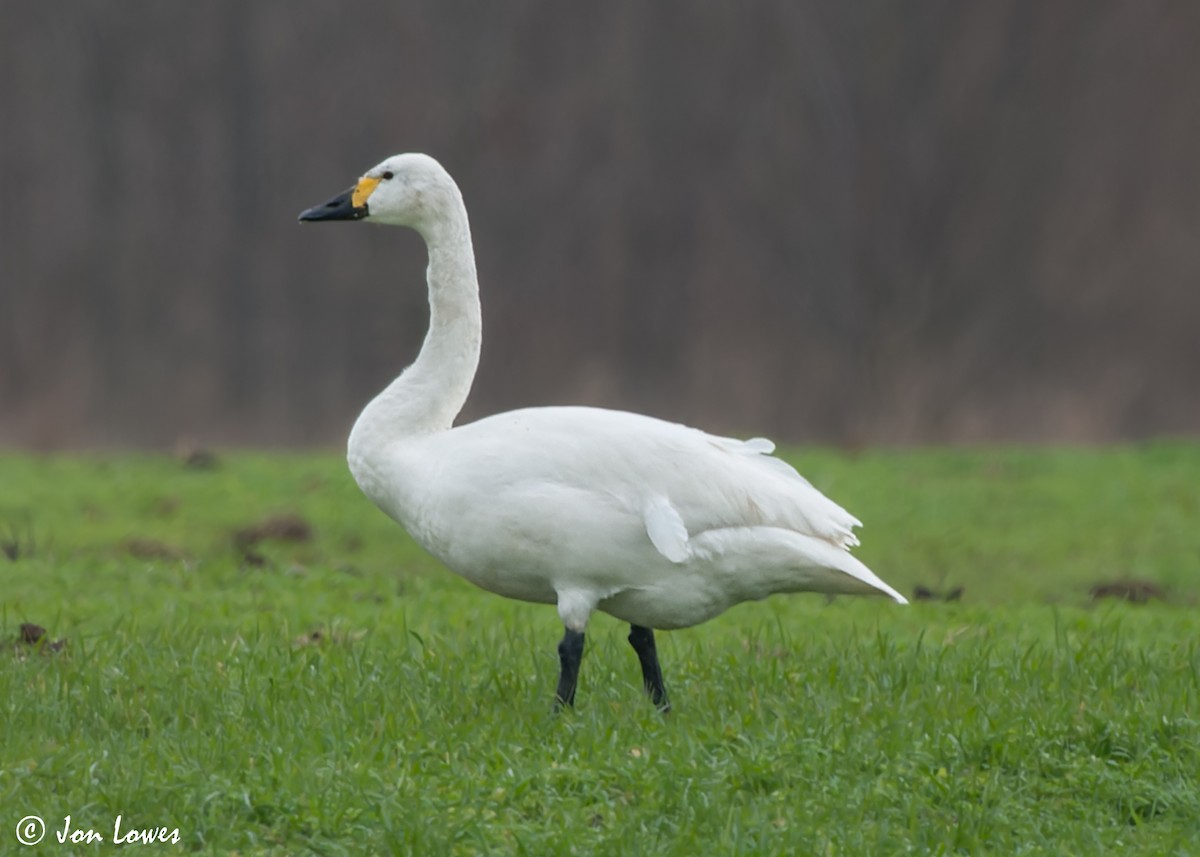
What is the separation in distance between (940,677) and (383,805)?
87.6 inches

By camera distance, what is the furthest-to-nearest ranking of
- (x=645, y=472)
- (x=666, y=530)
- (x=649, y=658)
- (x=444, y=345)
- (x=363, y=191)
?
(x=363, y=191)
(x=444, y=345)
(x=649, y=658)
(x=645, y=472)
(x=666, y=530)

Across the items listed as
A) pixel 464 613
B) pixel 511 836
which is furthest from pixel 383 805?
pixel 464 613

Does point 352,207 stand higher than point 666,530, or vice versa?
point 352,207

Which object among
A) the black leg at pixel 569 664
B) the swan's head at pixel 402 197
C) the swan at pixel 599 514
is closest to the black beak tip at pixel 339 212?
the swan's head at pixel 402 197

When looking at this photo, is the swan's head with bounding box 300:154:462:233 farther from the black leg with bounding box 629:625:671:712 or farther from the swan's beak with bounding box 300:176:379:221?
the black leg with bounding box 629:625:671:712

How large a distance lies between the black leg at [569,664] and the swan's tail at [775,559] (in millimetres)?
471

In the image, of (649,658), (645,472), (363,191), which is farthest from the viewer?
(363,191)

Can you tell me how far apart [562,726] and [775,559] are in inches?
33.1

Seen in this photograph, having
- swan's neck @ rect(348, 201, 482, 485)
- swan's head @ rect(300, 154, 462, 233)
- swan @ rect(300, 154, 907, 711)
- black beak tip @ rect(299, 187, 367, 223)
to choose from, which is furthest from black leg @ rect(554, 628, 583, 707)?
black beak tip @ rect(299, 187, 367, 223)

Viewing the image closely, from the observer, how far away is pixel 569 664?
18.0 feet

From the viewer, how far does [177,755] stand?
4996mm

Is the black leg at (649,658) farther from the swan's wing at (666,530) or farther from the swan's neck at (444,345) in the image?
the swan's neck at (444,345)

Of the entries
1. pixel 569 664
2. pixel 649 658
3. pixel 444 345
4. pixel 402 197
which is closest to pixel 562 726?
pixel 569 664

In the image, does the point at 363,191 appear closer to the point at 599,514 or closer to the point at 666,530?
the point at 599,514
